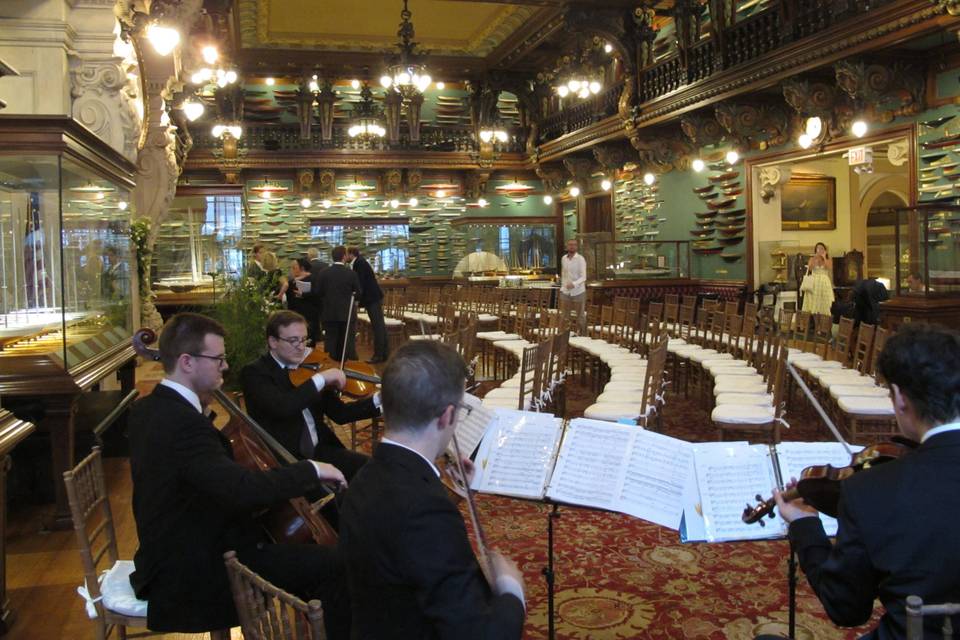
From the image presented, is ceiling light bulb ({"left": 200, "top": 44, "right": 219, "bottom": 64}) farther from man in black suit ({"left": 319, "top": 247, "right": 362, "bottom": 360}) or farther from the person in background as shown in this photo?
the person in background

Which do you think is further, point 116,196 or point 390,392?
point 116,196

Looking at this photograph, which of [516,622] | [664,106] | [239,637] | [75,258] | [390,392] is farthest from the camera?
[664,106]

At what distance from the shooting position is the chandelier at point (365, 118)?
67.1 ft

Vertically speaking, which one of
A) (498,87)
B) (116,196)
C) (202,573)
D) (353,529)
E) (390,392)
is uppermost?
(498,87)

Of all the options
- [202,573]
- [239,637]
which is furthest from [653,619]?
[202,573]

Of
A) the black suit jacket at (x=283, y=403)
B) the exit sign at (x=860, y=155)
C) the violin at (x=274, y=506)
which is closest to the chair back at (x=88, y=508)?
the violin at (x=274, y=506)

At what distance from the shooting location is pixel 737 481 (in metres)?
2.60

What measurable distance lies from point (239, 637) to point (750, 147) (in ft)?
39.8

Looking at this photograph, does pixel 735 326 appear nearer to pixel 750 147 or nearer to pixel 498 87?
pixel 750 147

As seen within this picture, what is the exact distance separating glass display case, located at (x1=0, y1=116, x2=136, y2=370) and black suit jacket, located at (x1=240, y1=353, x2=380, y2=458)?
5.31 feet

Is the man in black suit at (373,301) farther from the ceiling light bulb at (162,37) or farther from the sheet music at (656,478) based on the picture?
the sheet music at (656,478)

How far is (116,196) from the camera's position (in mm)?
6559

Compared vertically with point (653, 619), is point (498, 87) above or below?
above

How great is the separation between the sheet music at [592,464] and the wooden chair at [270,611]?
46.4 inches
